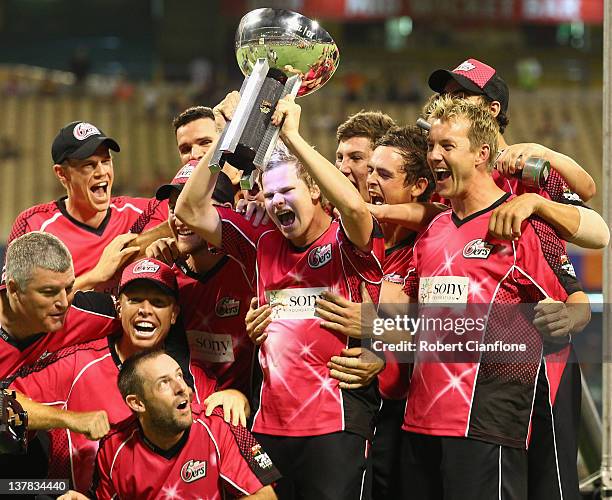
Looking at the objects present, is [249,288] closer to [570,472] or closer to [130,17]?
[570,472]

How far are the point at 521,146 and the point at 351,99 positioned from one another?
790 inches

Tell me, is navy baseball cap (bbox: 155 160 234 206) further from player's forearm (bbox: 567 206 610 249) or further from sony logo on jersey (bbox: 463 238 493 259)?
player's forearm (bbox: 567 206 610 249)

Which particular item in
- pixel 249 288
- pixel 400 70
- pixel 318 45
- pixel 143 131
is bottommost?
pixel 249 288

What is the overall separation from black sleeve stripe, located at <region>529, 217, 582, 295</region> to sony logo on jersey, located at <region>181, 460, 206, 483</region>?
1.56m

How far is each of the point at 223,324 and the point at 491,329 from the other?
1.21 meters

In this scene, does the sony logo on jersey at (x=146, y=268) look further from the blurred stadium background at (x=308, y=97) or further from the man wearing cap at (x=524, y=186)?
the blurred stadium background at (x=308, y=97)

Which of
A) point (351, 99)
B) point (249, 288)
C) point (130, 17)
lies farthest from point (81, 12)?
point (249, 288)

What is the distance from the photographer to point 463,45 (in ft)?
86.5

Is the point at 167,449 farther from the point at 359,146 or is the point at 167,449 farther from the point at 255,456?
the point at 359,146

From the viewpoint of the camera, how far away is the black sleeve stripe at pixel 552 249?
12.8 ft

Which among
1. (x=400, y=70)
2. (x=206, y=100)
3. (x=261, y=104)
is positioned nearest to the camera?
(x=261, y=104)

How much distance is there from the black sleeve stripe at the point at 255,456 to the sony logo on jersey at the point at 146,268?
816mm

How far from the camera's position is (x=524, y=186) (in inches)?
167

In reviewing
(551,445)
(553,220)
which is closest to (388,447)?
(551,445)
